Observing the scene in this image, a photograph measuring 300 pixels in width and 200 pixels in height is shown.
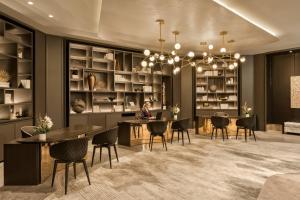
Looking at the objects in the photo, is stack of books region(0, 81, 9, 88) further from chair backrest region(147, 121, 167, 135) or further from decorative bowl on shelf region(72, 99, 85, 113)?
chair backrest region(147, 121, 167, 135)

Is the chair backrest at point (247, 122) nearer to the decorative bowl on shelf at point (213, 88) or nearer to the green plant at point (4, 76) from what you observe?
the decorative bowl on shelf at point (213, 88)

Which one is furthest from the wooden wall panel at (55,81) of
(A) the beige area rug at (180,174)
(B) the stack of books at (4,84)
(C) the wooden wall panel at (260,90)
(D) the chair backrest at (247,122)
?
(C) the wooden wall panel at (260,90)

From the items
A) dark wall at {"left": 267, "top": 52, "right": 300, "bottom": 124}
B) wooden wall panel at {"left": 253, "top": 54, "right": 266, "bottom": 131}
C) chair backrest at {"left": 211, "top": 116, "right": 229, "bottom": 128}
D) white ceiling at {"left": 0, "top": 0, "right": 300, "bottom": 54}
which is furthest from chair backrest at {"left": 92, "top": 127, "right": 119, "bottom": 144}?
dark wall at {"left": 267, "top": 52, "right": 300, "bottom": 124}

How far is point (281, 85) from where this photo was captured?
9.62m

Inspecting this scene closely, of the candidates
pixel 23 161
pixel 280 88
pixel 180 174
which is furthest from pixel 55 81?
pixel 280 88

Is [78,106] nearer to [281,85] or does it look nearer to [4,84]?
[4,84]

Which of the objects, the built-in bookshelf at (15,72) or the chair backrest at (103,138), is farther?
the built-in bookshelf at (15,72)

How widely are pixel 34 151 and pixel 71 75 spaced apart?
4.25m

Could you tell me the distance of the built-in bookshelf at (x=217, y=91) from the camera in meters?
10.4

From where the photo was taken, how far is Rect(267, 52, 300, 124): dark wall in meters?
9.30

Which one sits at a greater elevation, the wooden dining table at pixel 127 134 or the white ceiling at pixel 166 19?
the white ceiling at pixel 166 19

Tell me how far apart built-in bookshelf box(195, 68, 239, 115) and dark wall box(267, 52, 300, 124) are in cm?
131

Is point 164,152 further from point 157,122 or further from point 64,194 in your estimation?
point 64,194

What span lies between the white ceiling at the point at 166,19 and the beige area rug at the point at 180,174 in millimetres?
3216
